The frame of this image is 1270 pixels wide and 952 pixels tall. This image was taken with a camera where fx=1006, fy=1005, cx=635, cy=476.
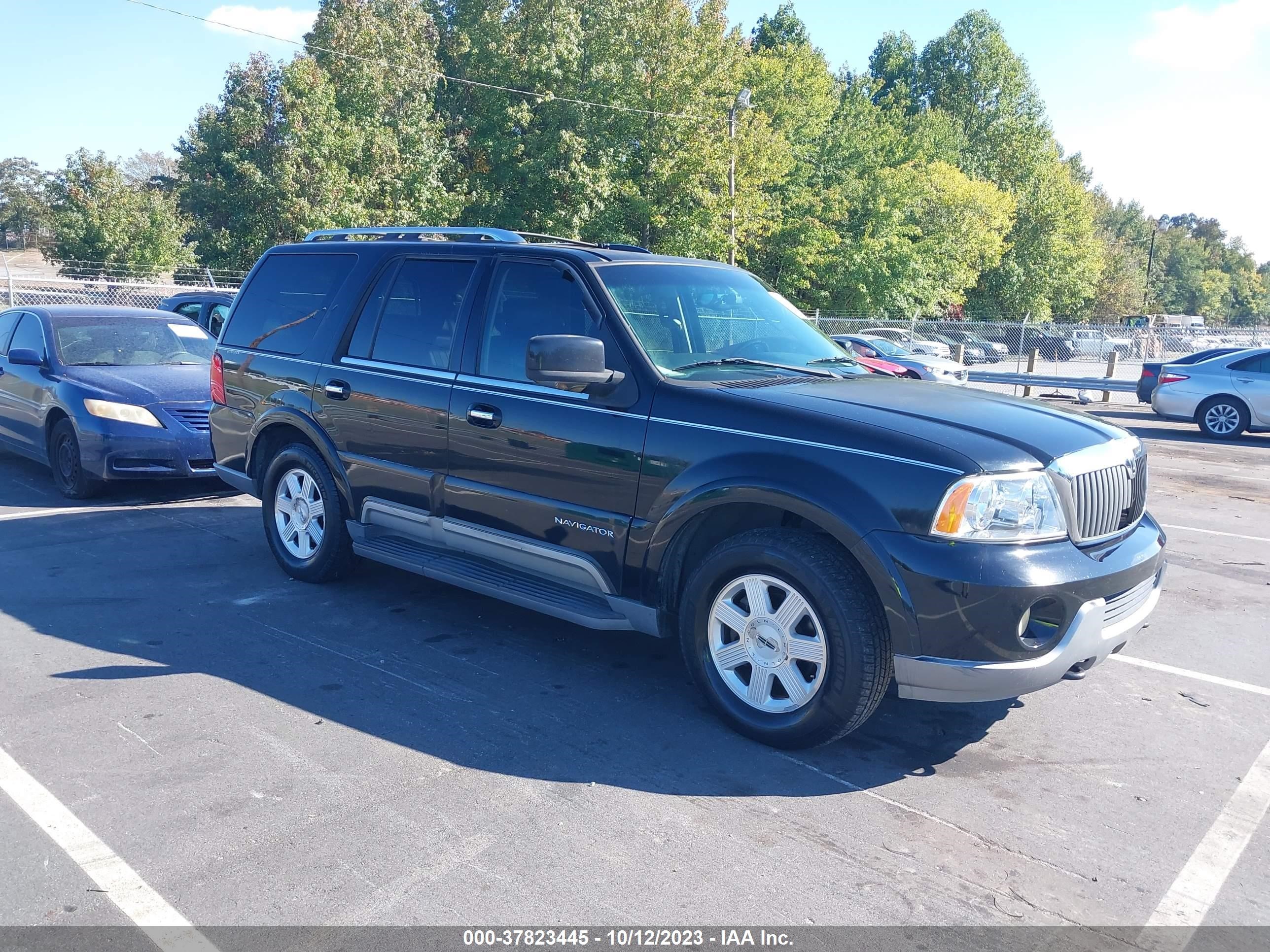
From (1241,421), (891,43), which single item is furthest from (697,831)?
(891,43)

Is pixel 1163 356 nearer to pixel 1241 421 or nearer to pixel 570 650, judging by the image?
pixel 1241 421

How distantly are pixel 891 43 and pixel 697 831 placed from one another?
7471 centimetres

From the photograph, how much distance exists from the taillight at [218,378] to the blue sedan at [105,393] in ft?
4.30

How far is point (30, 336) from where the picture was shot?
941 cm

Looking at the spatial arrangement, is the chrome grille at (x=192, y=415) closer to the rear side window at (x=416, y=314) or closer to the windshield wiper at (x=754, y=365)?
the rear side window at (x=416, y=314)

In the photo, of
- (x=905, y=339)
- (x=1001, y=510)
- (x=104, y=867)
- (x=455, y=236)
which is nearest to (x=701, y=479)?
(x=1001, y=510)

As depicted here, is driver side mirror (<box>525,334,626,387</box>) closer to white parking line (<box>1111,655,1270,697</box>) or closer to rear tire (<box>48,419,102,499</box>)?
white parking line (<box>1111,655,1270,697</box>)

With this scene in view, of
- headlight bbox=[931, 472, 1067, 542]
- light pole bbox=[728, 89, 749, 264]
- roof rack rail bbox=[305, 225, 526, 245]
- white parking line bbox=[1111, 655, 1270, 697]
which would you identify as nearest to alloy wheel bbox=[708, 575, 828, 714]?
headlight bbox=[931, 472, 1067, 542]

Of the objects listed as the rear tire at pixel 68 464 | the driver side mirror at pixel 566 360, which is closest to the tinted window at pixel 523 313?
the driver side mirror at pixel 566 360

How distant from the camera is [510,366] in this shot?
16.4ft

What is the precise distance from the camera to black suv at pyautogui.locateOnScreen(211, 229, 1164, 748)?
3.63 metres

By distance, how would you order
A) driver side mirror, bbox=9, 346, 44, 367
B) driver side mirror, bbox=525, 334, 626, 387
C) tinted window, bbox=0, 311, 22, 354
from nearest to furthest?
1. driver side mirror, bbox=525, 334, 626, 387
2. driver side mirror, bbox=9, 346, 44, 367
3. tinted window, bbox=0, 311, 22, 354

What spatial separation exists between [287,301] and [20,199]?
84.9 metres

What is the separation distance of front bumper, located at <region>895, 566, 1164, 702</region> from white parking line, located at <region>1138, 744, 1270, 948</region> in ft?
2.27
